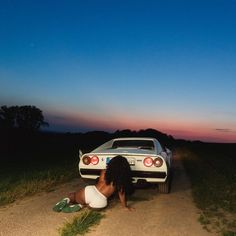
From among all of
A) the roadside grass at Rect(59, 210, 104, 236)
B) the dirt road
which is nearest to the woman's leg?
the roadside grass at Rect(59, 210, 104, 236)

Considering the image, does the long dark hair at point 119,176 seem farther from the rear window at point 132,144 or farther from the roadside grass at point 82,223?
the rear window at point 132,144

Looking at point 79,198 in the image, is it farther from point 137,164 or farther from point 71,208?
point 137,164

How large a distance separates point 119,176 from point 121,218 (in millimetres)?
864

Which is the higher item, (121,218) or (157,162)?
(157,162)

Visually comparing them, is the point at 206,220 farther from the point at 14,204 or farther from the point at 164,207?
the point at 14,204

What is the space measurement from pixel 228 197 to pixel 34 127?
8573 centimetres

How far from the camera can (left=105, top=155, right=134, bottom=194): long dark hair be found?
6.31 metres

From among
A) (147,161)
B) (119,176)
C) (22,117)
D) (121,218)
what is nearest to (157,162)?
(147,161)

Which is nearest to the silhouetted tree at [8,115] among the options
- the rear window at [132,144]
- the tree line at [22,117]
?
the tree line at [22,117]

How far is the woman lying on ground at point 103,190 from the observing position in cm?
612

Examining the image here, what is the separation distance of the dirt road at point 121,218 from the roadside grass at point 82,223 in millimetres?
121

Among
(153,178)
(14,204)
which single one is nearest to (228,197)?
(153,178)

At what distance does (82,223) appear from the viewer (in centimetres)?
520

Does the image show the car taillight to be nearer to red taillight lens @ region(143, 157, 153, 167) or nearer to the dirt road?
red taillight lens @ region(143, 157, 153, 167)
